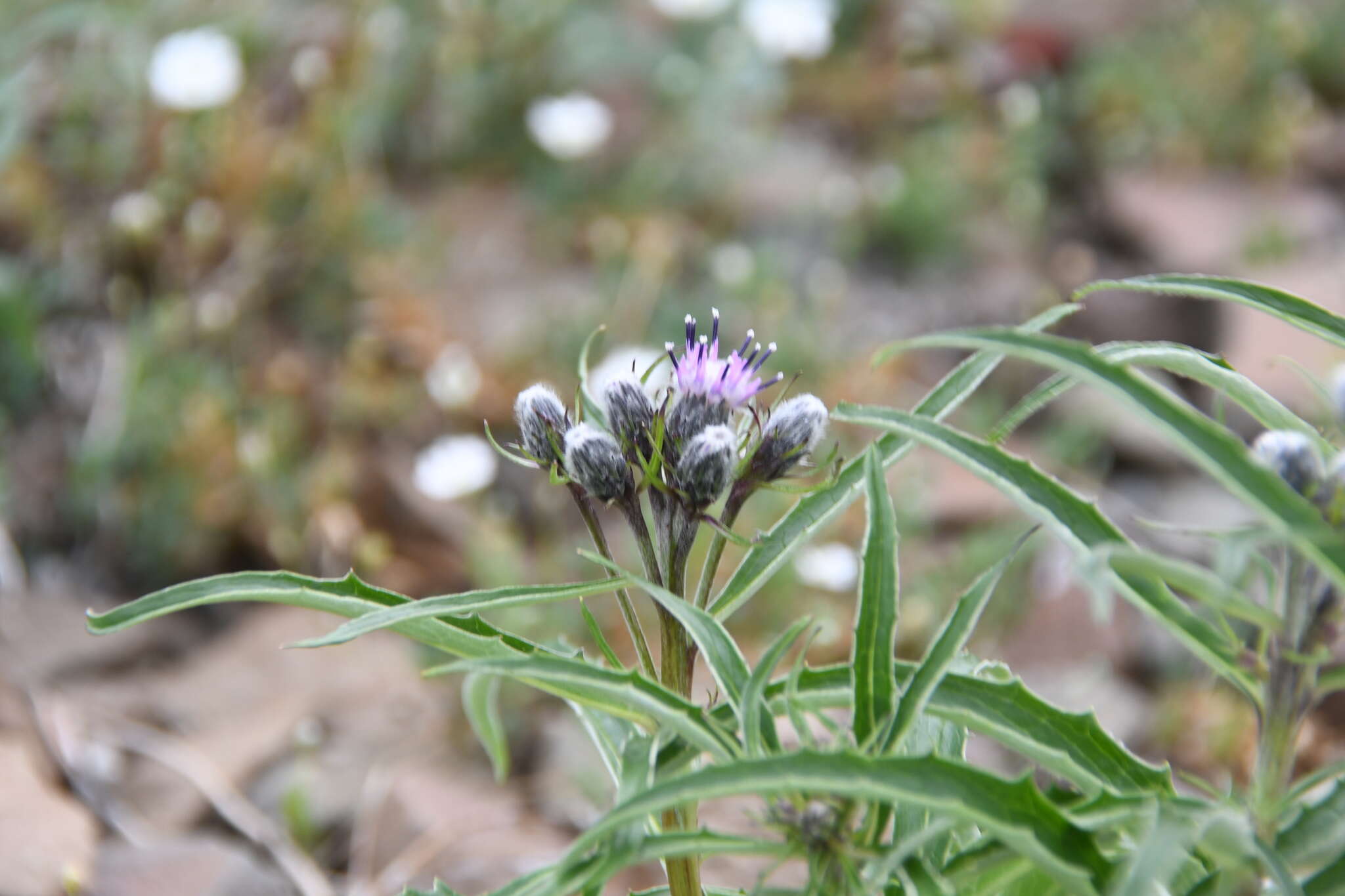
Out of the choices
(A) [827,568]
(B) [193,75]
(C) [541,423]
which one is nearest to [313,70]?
(B) [193,75]

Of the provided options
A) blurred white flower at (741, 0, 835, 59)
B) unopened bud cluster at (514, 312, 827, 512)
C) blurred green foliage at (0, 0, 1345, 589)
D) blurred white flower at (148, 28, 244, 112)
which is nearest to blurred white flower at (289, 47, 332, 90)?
blurred green foliage at (0, 0, 1345, 589)

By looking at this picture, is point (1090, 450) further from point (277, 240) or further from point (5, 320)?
point (5, 320)

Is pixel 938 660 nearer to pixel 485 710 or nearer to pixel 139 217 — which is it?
pixel 485 710

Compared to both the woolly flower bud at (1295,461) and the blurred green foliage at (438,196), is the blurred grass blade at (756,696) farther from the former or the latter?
the blurred green foliage at (438,196)

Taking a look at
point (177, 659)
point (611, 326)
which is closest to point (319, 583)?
point (177, 659)

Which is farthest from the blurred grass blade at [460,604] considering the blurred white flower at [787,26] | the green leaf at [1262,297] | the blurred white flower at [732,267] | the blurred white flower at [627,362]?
the blurred white flower at [787,26]

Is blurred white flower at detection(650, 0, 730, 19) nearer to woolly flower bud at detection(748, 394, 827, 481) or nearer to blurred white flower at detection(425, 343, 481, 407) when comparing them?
blurred white flower at detection(425, 343, 481, 407)
